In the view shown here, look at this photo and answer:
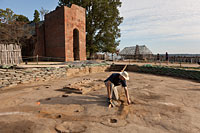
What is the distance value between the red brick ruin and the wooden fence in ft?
26.1

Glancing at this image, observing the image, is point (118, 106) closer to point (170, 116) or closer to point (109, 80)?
point (109, 80)

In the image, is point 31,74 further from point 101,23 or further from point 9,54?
point 101,23

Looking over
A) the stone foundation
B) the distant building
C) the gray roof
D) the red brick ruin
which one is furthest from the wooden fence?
the gray roof

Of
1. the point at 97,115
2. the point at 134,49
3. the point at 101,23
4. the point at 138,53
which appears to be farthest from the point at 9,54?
the point at 134,49

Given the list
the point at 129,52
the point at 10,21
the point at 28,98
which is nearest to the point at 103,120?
the point at 28,98

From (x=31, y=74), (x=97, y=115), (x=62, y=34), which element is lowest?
(x=97, y=115)

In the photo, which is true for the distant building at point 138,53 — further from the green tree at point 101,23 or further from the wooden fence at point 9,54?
the wooden fence at point 9,54

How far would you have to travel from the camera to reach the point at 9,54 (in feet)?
27.5

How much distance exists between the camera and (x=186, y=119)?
326 centimetres

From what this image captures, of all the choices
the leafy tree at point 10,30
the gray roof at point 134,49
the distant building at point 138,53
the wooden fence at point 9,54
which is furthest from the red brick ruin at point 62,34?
the gray roof at point 134,49

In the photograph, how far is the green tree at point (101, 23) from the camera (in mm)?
23109

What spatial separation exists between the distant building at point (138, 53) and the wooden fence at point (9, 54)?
24148 mm

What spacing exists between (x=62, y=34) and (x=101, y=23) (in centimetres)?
995

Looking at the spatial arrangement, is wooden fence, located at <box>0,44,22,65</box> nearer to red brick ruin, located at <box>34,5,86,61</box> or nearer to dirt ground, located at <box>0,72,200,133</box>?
dirt ground, located at <box>0,72,200,133</box>
